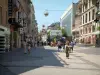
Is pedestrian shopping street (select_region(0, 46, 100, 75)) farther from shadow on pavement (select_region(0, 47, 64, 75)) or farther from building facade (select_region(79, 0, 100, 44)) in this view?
building facade (select_region(79, 0, 100, 44))


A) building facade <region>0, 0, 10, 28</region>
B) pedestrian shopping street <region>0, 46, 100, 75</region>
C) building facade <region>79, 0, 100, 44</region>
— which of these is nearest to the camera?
pedestrian shopping street <region>0, 46, 100, 75</region>

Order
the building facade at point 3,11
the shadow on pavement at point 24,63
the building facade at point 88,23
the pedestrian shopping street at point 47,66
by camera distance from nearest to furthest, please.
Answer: the pedestrian shopping street at point 47,66 < the shadow on pavement at point 24,63 < the building facade at point 3,11 < the building facade at point 88,23

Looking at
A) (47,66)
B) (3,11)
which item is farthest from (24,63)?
(3,11)

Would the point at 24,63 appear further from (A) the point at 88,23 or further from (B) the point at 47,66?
(A) the point at 88,23

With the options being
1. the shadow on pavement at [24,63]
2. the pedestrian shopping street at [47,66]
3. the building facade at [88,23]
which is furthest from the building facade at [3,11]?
the building facade at [88,23]

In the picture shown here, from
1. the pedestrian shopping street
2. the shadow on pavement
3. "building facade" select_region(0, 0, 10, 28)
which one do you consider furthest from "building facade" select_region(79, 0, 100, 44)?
the pedestrian shopping street

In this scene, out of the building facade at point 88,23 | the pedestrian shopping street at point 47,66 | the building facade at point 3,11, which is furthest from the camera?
the building facade at point 88,23

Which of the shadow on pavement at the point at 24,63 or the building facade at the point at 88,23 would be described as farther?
Result: the building facade at the point at 88,23

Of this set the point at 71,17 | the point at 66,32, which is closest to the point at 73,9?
the point at 71,17

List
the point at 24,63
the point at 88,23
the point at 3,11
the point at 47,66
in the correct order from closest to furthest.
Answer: the point at 47,66 < the point at 24,63 < the point at 3,11 < the point at 88,23

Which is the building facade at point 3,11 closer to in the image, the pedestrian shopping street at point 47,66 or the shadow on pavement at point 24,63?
the shadow on pavement at point 24,63

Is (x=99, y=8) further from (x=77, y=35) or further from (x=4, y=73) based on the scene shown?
(x=4, y=73)

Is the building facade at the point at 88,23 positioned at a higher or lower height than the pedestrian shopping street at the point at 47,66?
higher

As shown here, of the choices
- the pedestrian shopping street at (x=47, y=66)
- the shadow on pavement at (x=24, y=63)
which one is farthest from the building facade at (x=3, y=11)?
the pedestrian shopping street at (x=47, y=66)
